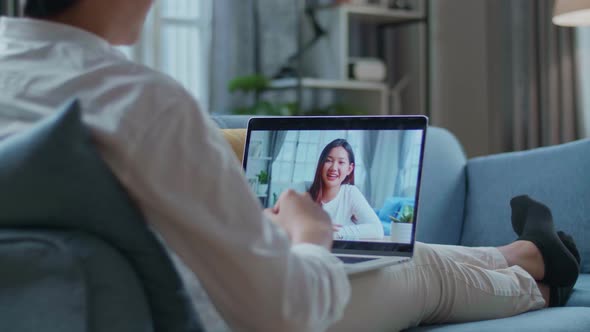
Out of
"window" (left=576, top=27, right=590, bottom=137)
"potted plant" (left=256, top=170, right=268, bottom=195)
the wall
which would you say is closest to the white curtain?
"potted plant" (left=256, top=170, right=268, bottom=195)

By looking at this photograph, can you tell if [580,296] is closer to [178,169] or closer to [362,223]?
[362,223]

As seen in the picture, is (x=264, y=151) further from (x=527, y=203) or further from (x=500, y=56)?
(x=500, y=56)

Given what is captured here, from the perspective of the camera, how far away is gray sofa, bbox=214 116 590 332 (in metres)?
2.15

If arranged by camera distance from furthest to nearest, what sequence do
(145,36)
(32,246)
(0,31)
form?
(145,36) < (0,31) < (32,246)

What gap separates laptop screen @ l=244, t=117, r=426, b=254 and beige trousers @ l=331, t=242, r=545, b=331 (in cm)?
7

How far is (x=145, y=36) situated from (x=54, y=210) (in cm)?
285

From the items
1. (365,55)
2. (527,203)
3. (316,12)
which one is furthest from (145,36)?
A: (527,203)

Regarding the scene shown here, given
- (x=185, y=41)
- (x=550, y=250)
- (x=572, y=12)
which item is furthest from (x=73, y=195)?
(x=185, y=41)

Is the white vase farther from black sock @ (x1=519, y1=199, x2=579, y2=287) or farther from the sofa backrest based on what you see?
the sofa backrest

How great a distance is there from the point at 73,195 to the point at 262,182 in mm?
676

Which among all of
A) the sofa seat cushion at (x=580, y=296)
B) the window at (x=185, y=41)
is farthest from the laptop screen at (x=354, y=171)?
the window at (x=185, y=41)

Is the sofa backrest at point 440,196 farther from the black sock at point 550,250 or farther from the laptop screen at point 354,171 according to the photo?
the laptop screen at point 354,171

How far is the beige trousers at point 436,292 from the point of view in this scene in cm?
130

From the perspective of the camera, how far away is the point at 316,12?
13.2ft
